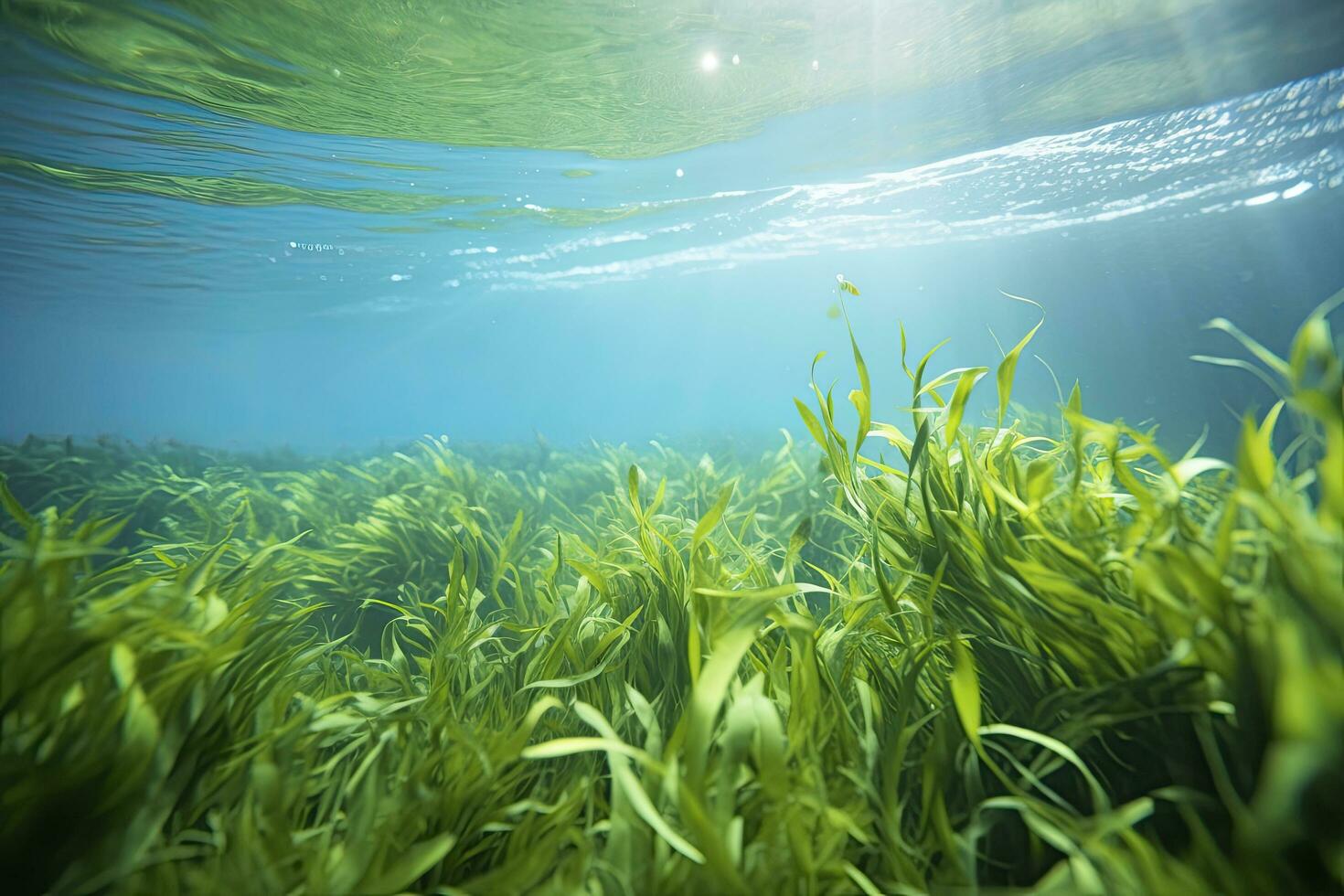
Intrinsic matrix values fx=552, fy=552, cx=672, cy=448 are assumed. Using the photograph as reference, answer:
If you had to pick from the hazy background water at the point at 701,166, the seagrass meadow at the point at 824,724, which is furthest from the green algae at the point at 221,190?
the seagrass meadow at the point at 824,724

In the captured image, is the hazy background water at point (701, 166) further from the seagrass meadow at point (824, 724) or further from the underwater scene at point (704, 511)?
the seagrass meadow at point (824, 724)

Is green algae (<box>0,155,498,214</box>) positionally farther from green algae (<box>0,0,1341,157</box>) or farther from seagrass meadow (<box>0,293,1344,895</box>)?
seagrass meadow (<box>0,293,1344,895</box>)

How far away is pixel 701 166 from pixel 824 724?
41.0 ft

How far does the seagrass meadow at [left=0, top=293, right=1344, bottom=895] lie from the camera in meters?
1.00

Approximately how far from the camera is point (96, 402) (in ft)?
349

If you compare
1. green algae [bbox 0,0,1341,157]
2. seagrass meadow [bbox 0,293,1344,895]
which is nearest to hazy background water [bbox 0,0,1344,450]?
green algae [bbox 0,0,1341,157]

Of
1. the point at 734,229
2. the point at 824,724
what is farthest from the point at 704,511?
the point at 734,229

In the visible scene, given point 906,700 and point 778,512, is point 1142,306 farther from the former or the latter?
point 906,700

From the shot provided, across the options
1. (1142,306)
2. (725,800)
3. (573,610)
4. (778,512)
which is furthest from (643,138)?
(1142,306)

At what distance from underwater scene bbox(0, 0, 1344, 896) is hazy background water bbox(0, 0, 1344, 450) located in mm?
118

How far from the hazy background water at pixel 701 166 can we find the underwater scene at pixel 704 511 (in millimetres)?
118

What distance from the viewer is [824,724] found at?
144cm

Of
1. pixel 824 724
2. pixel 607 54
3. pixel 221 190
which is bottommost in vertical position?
pixel 824 724

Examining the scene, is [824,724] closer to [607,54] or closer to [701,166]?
[607,54]
